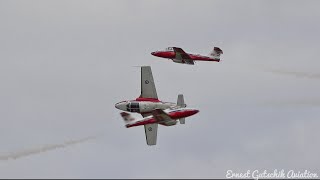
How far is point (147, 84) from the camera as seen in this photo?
517ft

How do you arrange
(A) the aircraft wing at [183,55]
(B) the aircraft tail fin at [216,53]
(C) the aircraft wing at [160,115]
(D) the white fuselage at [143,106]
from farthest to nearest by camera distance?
1. (B) the aircraft tail fin at [216,53]
2. (A) the aircraft wing at [183,55]
3. (D) the white fuselage at [143,106]
4. (C) the aircraft wing at [160,115]

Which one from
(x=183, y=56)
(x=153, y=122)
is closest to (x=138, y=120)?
(x=153, y=122)

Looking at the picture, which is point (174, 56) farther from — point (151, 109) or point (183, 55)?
point (151, 109)

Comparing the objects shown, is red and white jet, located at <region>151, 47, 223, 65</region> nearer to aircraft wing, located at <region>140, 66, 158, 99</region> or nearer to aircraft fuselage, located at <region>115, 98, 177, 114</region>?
aircraft wing, located at <region>140, 66, 158, 99</region>

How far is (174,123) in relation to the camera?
15138cm

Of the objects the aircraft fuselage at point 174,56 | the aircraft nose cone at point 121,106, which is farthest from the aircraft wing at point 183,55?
the aircraft nose cone at point 121,106

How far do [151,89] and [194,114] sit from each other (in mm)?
9740

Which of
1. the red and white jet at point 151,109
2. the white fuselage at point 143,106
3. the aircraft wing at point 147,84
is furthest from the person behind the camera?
the aircraft wing at point 147,84

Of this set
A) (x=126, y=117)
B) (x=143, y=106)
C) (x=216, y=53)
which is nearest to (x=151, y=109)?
(x=143, y=106)

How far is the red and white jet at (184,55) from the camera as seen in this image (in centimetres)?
15912

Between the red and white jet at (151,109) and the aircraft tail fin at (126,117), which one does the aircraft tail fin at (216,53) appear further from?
the aircraft tail fin at (126,117)

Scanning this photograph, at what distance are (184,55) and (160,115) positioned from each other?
1295 cm

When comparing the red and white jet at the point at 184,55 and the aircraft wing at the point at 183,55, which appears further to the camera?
the red and white jet at the point at 184,55

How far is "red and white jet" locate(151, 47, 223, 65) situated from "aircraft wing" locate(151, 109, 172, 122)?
1171 centimetres
